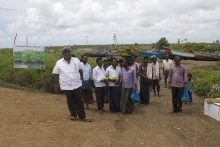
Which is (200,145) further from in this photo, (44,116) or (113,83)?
(44,116)

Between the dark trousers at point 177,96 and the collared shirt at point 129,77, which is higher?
the collared shirt at point 129,77

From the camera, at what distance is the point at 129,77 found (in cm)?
645

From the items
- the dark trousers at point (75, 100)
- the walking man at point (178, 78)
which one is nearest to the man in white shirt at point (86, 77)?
the dark trousers at point (75, 100)

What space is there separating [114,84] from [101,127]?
5.63 ft

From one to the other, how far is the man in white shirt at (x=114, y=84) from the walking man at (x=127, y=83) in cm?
14

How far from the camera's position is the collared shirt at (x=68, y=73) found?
5.14m

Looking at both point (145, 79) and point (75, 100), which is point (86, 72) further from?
point (145, 79)

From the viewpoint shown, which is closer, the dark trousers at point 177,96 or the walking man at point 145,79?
the dark trousers at point 177,96

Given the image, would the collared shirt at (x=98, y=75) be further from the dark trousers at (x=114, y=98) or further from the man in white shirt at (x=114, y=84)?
the dark trousers at (x=114, y=98)

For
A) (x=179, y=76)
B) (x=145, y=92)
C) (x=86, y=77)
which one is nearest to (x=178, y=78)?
(x=179, y=76)

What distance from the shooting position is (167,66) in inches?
399

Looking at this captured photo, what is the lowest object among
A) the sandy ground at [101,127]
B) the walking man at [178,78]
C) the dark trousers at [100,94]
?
the sandy ground at [101,127]

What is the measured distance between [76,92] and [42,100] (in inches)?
107

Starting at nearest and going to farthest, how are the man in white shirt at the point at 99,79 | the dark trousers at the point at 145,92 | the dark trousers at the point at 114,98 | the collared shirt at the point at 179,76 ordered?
1. the collared shirt at the point at 179,76
2. the man in white shirt at the point at 99,79
3. the dark trousers at the point at 114,98
4. the dark trousers at the point at 145,92
